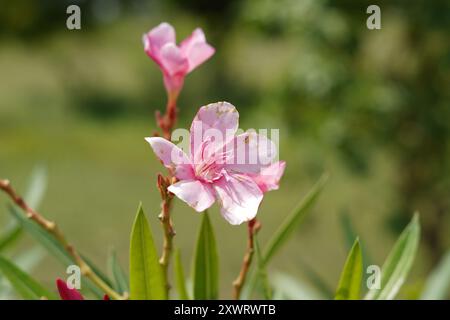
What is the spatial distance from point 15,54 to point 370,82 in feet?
27.4

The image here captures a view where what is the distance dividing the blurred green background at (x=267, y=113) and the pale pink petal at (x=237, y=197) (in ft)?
1.00

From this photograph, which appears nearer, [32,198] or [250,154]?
[250,154]

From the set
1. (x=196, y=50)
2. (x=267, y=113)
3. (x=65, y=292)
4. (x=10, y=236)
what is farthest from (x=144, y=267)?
(x=267, y=113)

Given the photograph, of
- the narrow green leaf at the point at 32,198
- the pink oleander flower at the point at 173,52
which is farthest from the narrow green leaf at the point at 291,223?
the narrow green leaf at the point at 32,198

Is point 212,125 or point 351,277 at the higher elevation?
point 212,125

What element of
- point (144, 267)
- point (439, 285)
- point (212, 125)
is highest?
point (212, 125)

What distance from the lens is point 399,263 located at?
0.60 metres

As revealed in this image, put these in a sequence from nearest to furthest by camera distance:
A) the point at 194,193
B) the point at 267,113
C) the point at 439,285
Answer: the point at 194,193 → the point at 439,285 → the point at 267,113

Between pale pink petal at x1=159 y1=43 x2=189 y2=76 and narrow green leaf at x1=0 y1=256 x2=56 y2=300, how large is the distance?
19 centimetres

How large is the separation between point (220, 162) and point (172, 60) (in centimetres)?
12

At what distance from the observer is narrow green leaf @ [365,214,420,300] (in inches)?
22.6

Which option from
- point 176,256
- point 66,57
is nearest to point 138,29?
point 66,57

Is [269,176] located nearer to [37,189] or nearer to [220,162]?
[220,162]

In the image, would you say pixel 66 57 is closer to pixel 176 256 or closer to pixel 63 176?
pixel 63 176
